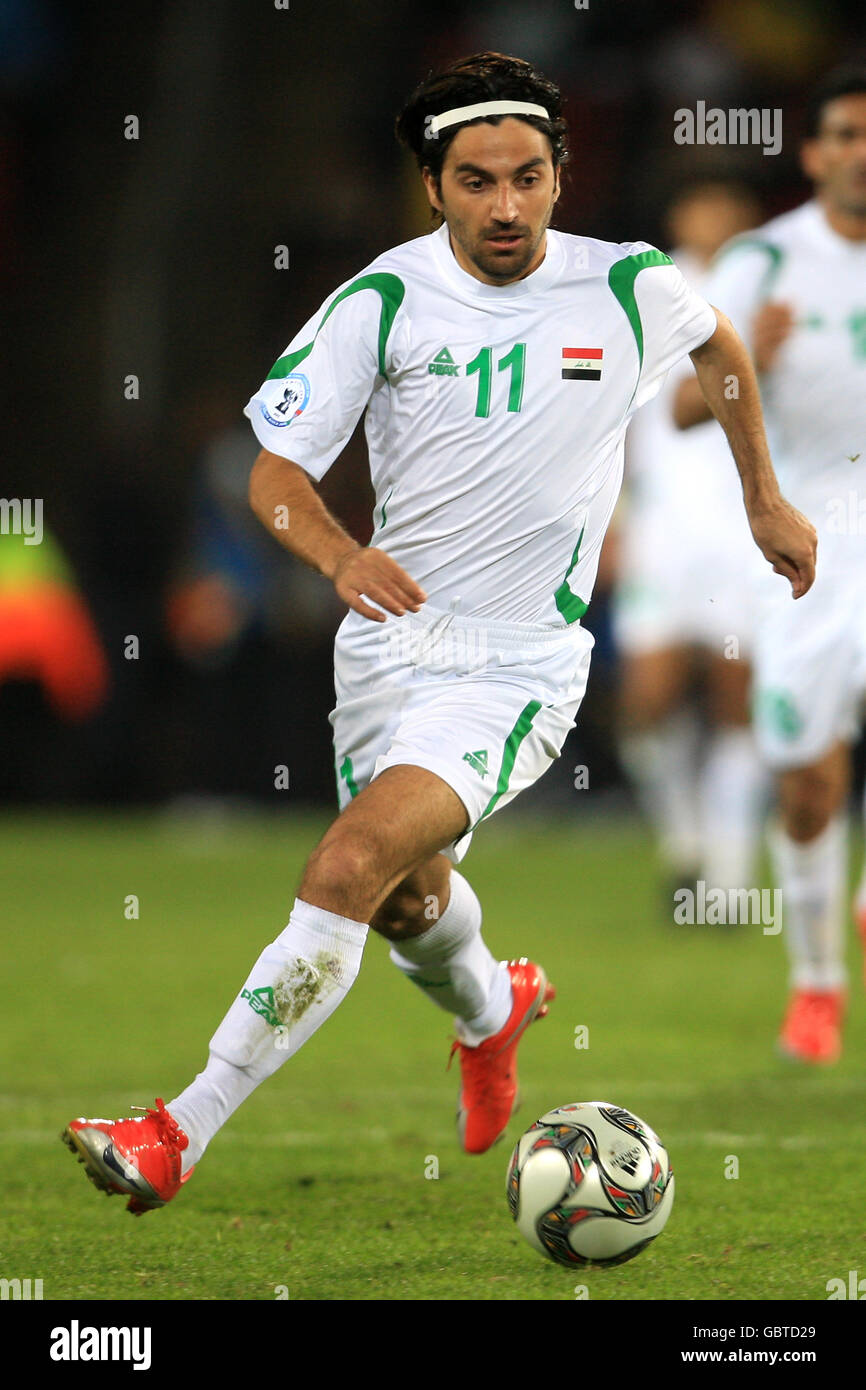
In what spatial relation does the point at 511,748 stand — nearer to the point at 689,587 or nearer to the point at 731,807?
the point at 731,807

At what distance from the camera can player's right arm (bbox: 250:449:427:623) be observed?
3.91m

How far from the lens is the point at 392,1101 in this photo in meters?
5.99

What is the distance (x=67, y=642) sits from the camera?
13.2m

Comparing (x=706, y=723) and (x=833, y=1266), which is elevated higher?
(x=706, y=723)

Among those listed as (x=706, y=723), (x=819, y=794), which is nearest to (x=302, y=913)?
(x=819, y=794)

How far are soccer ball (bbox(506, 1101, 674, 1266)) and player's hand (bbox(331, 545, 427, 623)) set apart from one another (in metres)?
1.09

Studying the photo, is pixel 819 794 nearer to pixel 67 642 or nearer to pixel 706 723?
pixel 706 723

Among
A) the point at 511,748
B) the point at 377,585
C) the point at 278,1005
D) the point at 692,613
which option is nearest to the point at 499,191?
the point at 377,585

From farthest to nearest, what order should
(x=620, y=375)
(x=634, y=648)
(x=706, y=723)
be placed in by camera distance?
(x=706, y=723) < (x=634, y=648) < (x=620, y=375)

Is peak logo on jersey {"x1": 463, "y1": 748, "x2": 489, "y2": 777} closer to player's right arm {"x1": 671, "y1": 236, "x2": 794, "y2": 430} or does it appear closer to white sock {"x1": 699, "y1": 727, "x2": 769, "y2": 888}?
player's right arm {"x1": 671, "y1": 236, "x2": 794, "y2": 430}

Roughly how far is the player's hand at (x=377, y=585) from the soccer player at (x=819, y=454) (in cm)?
255

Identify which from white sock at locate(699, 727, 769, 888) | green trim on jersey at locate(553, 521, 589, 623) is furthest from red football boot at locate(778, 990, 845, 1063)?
white sock at locate(699, 727, 769, 888)

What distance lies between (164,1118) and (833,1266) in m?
1.31

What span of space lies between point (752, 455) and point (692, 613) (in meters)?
4.80
